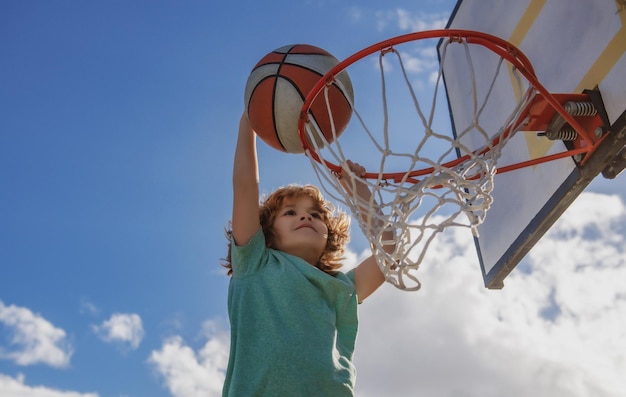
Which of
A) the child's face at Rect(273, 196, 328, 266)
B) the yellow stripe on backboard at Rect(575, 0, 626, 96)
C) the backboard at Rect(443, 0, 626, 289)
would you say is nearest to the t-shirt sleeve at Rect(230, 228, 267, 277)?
the child's face at Rect(273, 196, 328, 266)

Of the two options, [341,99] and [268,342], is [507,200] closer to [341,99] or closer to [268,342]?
[341,99]

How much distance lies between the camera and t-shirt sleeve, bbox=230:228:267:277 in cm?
307

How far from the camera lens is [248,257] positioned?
3.09 meters

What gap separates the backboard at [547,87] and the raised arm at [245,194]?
4.15ft

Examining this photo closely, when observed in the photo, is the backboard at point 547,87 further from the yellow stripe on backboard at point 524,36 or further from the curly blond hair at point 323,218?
the curly blond hair at point 323,218

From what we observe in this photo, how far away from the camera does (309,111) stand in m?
3.09

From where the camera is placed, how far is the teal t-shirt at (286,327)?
2.69 metres

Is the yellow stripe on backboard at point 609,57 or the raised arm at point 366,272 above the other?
the yellow stripe on backboard at point 609,57

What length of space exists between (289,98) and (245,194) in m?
0.45

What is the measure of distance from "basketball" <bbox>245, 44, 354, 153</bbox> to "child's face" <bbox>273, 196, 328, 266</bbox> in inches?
13.7

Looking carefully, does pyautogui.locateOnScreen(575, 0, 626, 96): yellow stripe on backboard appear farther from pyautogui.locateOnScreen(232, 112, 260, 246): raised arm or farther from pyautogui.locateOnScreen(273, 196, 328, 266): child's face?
pyautogui.locateOnScreen(232, 112, 260, 246): raised arm

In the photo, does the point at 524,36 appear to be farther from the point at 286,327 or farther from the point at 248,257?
the point at 286,327

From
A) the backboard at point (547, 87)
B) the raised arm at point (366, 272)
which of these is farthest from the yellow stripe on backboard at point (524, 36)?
the raised arm at point (366, 272)

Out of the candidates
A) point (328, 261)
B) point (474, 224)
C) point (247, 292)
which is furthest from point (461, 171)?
point (247, 292)
